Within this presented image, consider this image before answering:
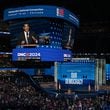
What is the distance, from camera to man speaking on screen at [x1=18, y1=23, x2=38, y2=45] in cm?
2303

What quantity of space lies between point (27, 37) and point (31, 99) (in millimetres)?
6599

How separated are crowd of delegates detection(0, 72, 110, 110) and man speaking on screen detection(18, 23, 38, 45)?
3.36 metres

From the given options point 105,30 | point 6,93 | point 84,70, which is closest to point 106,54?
point 105,30

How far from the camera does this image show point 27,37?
75.4 feet

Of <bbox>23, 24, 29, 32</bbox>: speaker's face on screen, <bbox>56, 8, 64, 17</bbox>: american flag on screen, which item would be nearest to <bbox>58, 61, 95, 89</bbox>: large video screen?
<bbox>56, 8, 64, 17</bbox>: american flag on screen

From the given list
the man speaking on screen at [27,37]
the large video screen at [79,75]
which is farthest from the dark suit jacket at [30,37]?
the large video screen at [79,75]

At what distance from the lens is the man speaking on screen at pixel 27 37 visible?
75.6 ft

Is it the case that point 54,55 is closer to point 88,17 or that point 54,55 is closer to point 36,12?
point 36,12

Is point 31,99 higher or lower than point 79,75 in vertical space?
lower

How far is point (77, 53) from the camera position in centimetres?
3644

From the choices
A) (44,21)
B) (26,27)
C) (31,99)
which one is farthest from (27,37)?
(31,99)

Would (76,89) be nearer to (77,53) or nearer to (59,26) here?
(77,53)

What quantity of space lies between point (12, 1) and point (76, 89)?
10279 mm

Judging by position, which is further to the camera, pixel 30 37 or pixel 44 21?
pixel 44 21
